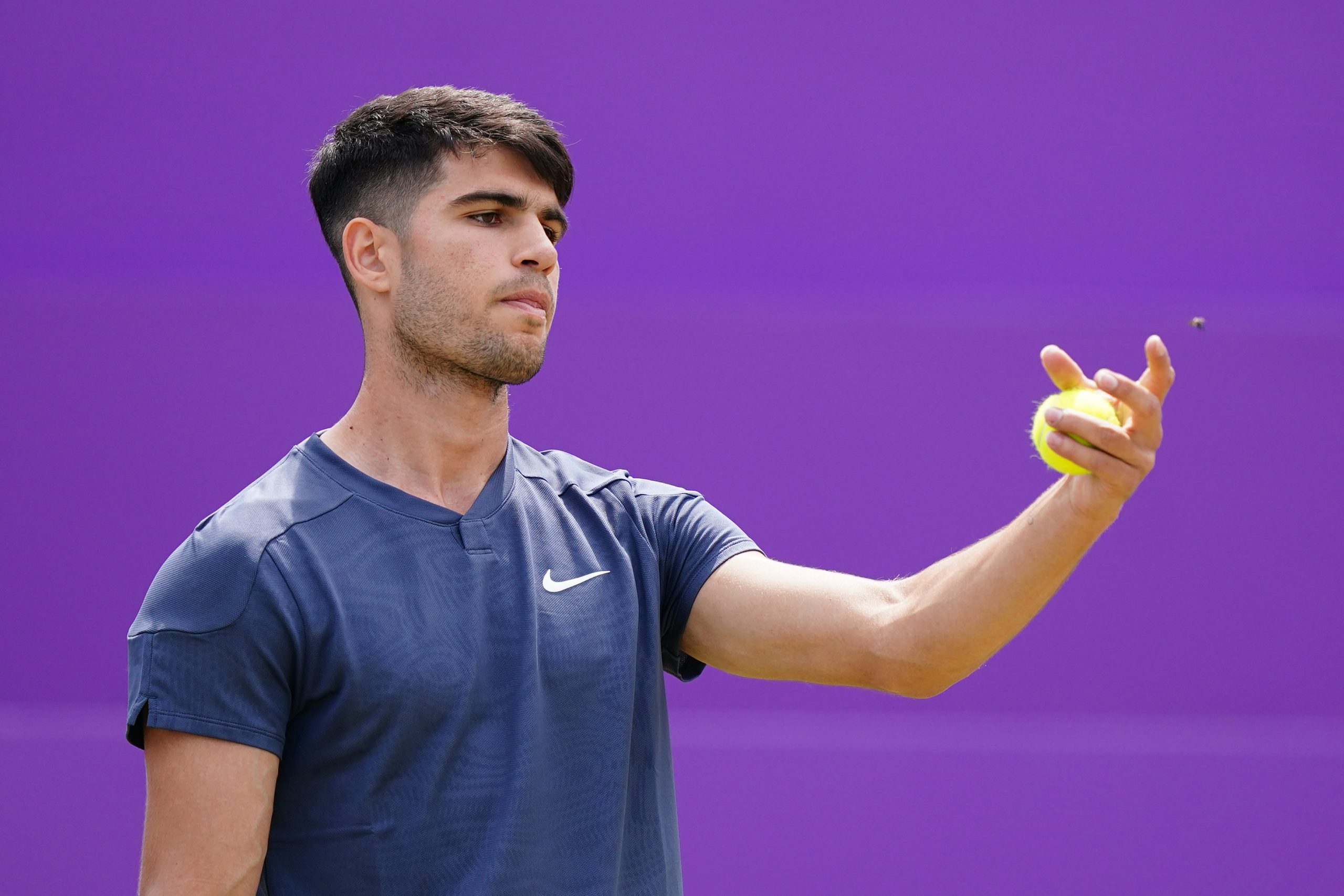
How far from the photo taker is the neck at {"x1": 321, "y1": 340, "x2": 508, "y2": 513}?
105 cm

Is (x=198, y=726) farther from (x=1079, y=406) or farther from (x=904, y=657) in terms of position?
(x=1079, y=406)

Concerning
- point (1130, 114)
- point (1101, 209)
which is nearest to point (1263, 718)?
point (1101, 209)

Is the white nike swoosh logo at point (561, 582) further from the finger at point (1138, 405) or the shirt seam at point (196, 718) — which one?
the finger at point (1138, 405)

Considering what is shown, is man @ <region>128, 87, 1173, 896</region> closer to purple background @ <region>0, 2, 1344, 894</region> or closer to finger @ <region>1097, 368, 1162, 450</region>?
finger @ <region>1097, 368, 1162, 450</region>

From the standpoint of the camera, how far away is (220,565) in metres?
0.90

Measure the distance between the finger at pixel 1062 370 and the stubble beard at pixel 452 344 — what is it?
42 cm

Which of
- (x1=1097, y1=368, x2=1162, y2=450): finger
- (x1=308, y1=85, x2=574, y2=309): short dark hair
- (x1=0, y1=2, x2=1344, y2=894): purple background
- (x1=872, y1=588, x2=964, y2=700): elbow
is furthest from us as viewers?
(x1=0, y1=2, x2=1344, y2=894): purple background

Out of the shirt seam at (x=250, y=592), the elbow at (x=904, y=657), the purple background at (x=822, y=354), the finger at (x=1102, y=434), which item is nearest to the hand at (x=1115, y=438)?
the finger at (x=1102, y=434)

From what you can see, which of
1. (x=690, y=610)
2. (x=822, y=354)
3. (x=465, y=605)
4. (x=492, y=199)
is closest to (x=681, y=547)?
(x=690, y=610)

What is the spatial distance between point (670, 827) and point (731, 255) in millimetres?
1138

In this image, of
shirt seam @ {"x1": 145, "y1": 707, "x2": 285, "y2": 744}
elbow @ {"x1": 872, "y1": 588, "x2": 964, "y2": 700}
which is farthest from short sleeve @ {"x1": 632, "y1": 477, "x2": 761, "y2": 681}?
shirt seam @ {"x1": 145, "y1": 707, "x2": 285, "y2": 744}

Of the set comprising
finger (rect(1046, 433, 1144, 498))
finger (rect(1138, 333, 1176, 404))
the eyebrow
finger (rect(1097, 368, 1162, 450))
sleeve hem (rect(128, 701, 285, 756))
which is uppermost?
the eyebrow

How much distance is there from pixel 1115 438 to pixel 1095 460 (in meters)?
0.02

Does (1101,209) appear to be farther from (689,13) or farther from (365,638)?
(365,638)
